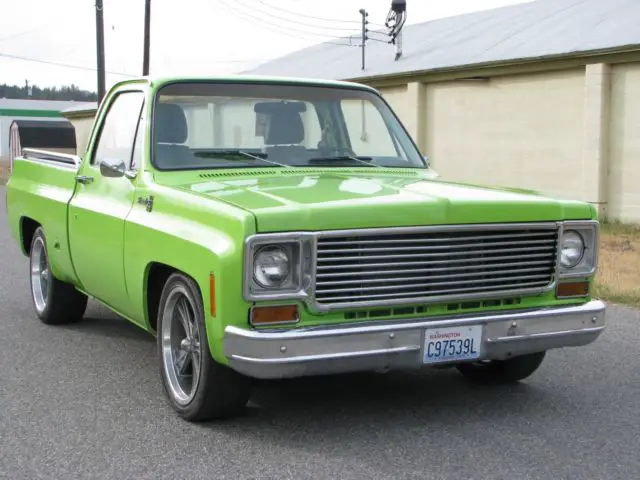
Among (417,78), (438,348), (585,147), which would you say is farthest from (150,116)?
(417,78)

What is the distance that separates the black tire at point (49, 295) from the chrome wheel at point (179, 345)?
2467 millimetres

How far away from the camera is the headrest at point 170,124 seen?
18.8 ft

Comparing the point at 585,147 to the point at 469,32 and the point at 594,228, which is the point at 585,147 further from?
the point at 594,228

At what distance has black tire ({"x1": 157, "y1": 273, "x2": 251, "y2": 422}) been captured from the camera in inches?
185

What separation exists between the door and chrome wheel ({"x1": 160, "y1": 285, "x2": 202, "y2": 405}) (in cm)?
57

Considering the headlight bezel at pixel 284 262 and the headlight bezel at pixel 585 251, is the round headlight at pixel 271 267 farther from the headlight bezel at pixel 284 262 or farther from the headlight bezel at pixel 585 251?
the headlight bezel at pixel 585 251

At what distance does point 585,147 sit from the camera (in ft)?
54.0

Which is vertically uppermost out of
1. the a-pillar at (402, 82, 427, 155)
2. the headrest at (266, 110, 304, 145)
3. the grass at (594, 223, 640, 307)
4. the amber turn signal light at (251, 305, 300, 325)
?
the a-pillar at (402, 82, 427, 155)

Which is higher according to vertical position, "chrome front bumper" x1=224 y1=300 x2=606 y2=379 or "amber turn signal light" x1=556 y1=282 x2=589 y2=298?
"amber turn signal light" x1=556 y1=282 x2=589 y2=298

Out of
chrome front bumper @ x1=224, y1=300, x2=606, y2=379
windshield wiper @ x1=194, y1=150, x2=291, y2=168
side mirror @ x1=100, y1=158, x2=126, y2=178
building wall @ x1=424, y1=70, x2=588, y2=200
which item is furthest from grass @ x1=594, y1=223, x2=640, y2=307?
side mirror @ x1=100, y1=158, x2=126, y2=178

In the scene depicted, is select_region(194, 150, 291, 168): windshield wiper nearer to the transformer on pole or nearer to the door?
the door

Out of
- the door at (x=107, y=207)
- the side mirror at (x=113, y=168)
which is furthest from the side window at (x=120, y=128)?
the side mirror at (x=113, y=168)

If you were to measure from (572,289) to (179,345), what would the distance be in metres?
2.11

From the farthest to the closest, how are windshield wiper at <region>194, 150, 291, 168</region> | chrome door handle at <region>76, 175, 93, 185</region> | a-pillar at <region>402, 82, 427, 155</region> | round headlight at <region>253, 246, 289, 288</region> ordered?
a-pillar at <region>402, 82, 427, 155</region>
chrome door handle at <region>76, 175, 93, 185</region>
windshield wiper at <region>194, 150, 291, 168</region>
round headlight at <region>253, 246, 289, 288</region>
